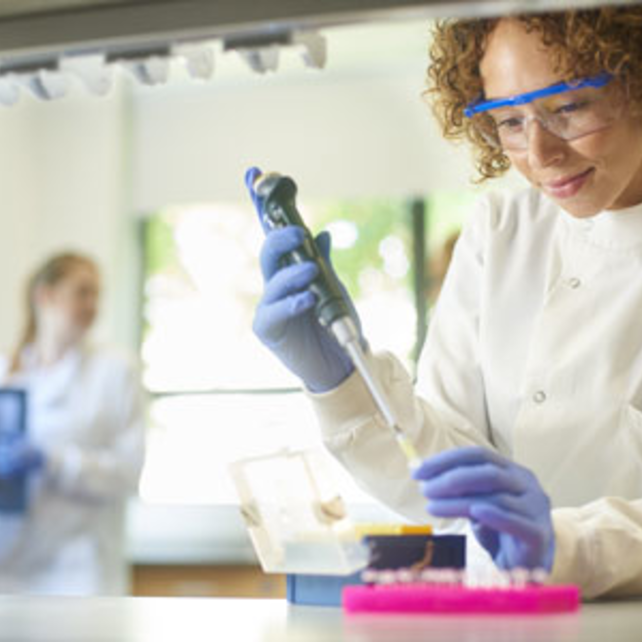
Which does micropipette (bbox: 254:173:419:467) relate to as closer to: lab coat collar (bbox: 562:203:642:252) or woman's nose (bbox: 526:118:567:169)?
woman's nose (bbox: 526:118:567:169)

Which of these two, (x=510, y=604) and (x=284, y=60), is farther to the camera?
(x=284, y=60)

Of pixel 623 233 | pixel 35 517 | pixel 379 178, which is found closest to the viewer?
pixel 623 233

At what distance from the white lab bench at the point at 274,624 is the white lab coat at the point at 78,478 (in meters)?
2.79

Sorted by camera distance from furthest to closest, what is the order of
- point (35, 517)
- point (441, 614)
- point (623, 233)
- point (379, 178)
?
point (379, 178), point (35, 517), point (623, 233), point (441, 614)

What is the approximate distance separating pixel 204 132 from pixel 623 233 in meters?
4.89

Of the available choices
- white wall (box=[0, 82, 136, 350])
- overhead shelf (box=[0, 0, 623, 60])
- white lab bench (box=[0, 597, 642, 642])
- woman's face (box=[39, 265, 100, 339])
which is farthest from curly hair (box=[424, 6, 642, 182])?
white wall (box=[0, 82, 136, 350])

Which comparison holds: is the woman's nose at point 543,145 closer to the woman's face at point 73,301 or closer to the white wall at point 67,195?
the woman's face at point 73,301

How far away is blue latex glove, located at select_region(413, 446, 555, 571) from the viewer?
42.3 inches

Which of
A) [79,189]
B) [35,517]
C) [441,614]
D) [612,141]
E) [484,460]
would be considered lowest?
[35,517]

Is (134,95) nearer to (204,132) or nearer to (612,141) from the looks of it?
(204,132)

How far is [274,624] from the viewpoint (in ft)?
3.19

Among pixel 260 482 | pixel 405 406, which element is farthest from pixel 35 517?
pixel 260 482

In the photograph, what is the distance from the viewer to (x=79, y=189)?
6355 mm

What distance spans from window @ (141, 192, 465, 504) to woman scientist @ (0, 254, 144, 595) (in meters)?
1.71
